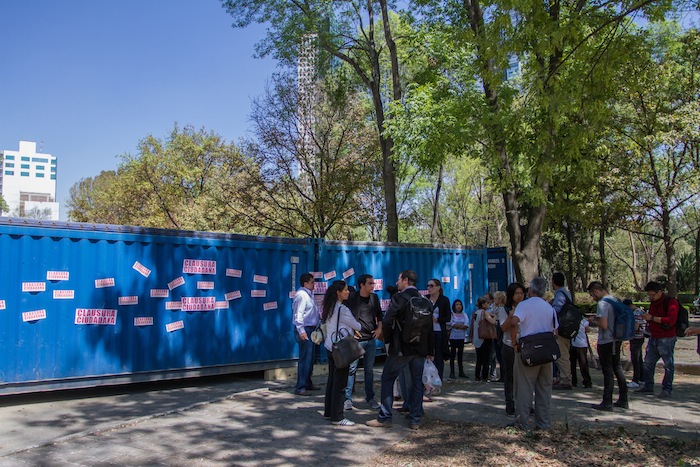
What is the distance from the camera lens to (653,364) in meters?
8.90

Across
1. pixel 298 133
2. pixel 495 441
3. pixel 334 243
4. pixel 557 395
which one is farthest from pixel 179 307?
pixel 298 133

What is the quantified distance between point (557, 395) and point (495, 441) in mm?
3189

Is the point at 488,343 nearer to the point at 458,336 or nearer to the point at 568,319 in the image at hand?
the point at 458,336

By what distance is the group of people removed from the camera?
661 cm

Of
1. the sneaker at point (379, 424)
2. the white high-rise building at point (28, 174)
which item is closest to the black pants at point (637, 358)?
the sneaker at point (379, 424)

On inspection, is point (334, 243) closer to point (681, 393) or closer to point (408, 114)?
point (408, 114)

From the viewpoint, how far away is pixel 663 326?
8562 millimetres

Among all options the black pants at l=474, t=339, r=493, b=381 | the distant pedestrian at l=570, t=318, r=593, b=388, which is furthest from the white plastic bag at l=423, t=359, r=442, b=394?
the distant pedestrian at l=570, t=318, r=593, b=388

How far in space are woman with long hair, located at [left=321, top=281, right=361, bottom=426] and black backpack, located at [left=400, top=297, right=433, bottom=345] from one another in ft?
2.41

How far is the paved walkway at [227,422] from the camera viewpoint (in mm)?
5598

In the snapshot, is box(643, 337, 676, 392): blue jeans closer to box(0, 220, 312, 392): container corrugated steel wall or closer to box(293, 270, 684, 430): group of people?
box(293, 270, 684, 430): group of people

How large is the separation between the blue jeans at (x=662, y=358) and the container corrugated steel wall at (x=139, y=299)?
536 centimetres

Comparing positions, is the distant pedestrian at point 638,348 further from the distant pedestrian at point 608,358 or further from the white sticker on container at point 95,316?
the white sticker on container at point 95,316

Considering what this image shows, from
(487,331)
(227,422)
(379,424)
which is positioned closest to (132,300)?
(227,422)
